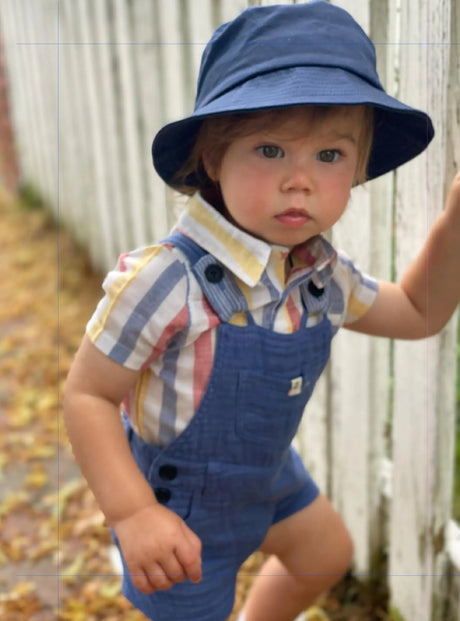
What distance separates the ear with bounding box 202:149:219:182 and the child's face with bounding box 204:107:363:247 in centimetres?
5

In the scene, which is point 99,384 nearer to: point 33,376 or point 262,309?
point 262,309

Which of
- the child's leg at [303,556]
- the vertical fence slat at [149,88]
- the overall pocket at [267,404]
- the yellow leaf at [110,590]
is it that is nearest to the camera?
the overall pocket at [267,404]

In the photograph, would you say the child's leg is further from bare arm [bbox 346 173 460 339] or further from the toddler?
bare arm [bbox 346 173 460 339]

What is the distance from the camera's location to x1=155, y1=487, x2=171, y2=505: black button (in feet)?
4.87

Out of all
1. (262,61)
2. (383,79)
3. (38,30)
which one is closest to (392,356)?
(383,79)

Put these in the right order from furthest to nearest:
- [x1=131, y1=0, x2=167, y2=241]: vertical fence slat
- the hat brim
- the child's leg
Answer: [x1=131, y1=0, x2=167, y2=241]: vertical fence slat, the child's leg, the hat brim

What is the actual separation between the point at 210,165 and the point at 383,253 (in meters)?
0.64

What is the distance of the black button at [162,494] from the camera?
148 centimetres

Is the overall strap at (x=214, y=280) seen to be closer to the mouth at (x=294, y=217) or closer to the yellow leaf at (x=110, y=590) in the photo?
the mouth at (x=294, y=217)

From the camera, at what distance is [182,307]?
4.45ft

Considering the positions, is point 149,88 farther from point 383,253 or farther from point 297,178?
point 297,178

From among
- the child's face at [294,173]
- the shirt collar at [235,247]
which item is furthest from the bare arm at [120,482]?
the child's face at [294,173]

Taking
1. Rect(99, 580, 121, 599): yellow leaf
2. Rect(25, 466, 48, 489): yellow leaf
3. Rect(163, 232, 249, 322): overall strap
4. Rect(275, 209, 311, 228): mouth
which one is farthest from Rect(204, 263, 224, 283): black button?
Rect(25, 466, 48, 489): yellow leaf

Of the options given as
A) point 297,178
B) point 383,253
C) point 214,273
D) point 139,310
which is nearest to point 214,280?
point 214,273
